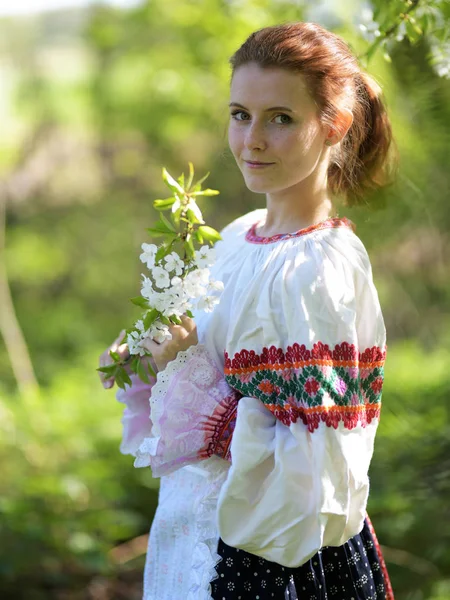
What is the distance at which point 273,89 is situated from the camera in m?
1.32

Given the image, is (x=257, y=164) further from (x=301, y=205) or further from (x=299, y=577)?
(x=299, y=577)

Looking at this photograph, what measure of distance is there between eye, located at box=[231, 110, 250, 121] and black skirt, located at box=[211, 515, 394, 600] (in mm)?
746

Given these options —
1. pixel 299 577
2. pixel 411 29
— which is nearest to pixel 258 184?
pixel 411 29

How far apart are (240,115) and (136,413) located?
62cm

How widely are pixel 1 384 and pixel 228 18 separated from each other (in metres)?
2.47

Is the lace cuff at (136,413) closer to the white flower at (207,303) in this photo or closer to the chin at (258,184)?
the white flower at (207,303)

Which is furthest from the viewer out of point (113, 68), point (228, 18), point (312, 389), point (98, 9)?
point (113, 68)

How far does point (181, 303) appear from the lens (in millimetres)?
1282

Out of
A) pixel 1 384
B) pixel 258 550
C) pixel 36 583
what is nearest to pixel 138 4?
pixel 1 384

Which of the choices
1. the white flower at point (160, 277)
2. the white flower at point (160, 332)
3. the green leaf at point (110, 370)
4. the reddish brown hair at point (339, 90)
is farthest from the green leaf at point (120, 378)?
the reddish brown hair at point (339, 90)

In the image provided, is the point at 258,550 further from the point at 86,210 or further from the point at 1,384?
the point at 86,210

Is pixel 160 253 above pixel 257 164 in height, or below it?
below

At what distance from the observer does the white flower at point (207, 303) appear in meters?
1.29

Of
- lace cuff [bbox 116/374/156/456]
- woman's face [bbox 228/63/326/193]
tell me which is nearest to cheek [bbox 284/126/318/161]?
woman's face [bbox 228/63/326/193]
